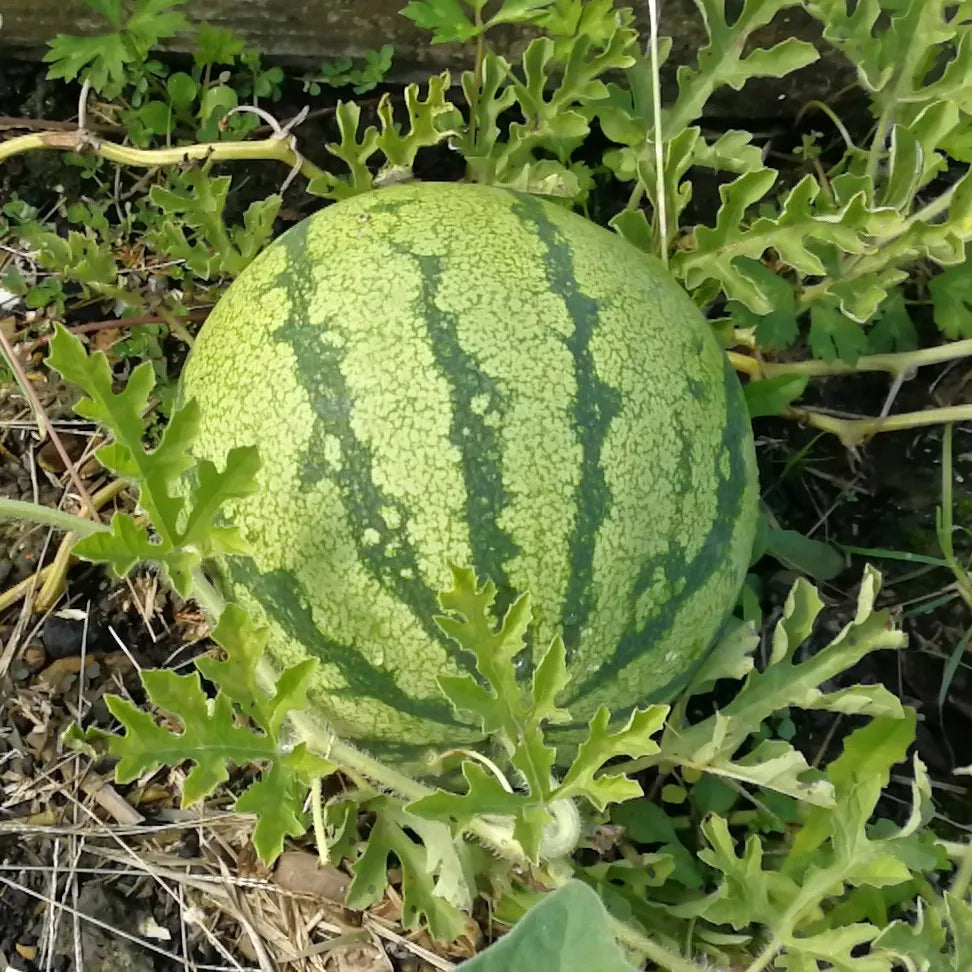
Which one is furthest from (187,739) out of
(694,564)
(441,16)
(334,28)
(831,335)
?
(334,28)

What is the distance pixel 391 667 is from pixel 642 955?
2.15ft

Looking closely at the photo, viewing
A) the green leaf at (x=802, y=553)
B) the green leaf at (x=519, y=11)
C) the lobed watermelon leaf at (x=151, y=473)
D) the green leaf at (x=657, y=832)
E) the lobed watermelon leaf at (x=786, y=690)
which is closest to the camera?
the lobed watermelon leaf at (x=151, y=473)

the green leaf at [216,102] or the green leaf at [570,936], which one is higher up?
the green leaf at [216,102]

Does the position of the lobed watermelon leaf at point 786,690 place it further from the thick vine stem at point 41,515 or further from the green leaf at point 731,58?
the thick vine stem at point 41,515

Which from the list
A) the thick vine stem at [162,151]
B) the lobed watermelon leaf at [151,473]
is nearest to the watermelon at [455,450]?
the lobed watermelon leaf at [151,473]

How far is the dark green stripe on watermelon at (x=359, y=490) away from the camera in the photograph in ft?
4.51

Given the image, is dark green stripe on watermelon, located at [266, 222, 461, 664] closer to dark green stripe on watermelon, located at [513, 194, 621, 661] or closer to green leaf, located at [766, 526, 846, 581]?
dark green stripe on watermelon, located at [513, 194, 621, 661]

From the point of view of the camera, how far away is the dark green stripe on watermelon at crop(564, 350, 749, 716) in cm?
148

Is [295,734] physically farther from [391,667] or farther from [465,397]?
[465,397]

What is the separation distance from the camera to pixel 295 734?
1.58 m

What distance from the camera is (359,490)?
4.53ft

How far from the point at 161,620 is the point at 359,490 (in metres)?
0.90

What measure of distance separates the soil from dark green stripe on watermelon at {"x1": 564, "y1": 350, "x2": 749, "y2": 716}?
25.6 inches

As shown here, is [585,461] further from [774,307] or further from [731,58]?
[731,58]
